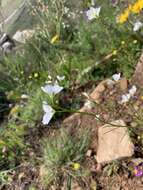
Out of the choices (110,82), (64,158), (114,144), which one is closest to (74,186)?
(64,158)

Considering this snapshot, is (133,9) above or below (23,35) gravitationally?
below

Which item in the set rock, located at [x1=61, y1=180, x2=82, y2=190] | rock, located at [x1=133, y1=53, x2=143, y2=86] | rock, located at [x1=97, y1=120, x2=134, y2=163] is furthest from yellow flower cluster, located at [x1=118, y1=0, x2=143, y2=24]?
rock, located at [x1=61, y1=180, x2=82, y2=190]

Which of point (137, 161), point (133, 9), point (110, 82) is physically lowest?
point (137, 161)

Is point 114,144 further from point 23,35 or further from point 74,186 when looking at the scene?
point 23,35

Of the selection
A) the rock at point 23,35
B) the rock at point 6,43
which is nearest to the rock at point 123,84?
the rock at point 23,35

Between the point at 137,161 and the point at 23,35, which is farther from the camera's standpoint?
the point at 23,35

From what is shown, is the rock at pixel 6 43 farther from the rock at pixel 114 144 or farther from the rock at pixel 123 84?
the rock at pixel 114 144
